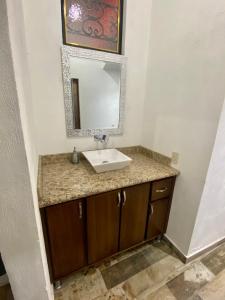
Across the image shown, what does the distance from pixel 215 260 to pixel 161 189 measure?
0.90 m

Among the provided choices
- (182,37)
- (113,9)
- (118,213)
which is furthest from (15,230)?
(113,9)

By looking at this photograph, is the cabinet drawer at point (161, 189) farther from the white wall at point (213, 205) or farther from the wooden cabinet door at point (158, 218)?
the white wall at point (213, 205)

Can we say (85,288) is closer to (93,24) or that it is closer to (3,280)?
(3,280)

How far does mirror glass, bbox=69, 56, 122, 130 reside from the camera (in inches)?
54.0

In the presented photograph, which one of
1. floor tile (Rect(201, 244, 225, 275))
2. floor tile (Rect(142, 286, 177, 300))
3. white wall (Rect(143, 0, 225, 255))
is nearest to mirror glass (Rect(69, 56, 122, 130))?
white wall (Rect(143, 0, 225, 255))

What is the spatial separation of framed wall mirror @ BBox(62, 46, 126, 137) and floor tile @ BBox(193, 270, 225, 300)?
158 centimetres

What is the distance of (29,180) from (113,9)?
1.62 m

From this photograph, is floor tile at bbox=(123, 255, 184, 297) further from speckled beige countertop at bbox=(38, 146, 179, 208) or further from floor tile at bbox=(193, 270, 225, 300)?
speckled beige countertop at bbox=(38, 146, 179, 208)

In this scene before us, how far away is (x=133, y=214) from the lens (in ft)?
4.28

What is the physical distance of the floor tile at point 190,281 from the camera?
119 centimetres

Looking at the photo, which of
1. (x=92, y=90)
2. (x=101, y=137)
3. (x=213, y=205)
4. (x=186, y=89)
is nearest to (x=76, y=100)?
(x=92, y=90)

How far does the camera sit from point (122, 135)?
172 cm

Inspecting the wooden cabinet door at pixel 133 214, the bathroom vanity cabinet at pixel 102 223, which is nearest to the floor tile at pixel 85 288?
the bathroom vanity cabinet at pixel 102 223

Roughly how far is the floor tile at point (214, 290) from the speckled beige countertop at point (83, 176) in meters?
0.94
